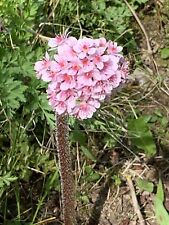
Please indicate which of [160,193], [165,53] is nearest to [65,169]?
[160,193]

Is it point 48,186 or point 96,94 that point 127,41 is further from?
point 96,94

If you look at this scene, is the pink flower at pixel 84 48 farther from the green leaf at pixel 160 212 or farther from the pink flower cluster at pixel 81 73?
the green leaf at pixel 160 212

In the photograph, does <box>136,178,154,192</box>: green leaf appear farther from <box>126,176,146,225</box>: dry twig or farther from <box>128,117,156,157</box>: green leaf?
<box>128,117,156,157</box>: green leaf

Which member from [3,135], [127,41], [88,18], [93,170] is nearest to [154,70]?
[127,41]

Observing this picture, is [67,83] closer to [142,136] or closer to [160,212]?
[160,212]

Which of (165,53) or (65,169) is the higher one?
(165,53)
